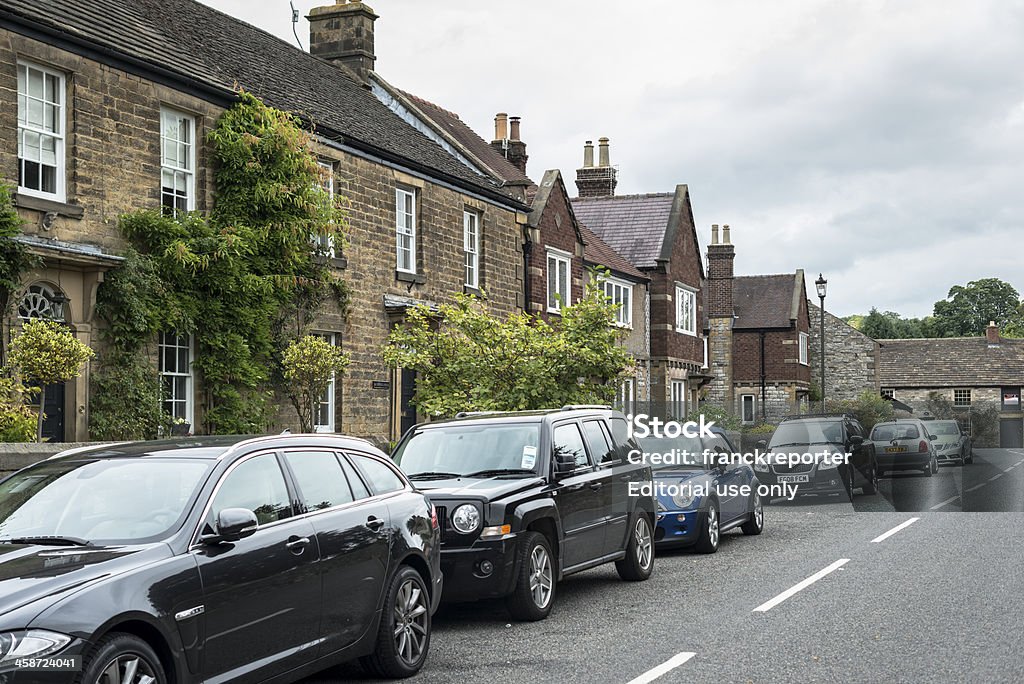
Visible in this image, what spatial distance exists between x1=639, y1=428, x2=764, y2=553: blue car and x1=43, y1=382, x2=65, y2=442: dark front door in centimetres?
817

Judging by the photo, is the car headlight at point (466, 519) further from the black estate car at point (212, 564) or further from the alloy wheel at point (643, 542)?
the alloy wheel at point (643, 542)

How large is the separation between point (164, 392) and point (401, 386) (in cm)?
772

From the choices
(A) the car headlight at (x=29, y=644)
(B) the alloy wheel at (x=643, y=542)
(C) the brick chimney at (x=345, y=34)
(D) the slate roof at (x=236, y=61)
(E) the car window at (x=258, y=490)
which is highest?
(C) the brick chimney at (x=345, y=34)

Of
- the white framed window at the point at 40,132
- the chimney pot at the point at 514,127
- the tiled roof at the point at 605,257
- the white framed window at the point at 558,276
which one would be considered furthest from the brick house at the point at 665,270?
the white framed window at the point at 40,132

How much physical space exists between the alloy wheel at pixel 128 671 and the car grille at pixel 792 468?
1881cm

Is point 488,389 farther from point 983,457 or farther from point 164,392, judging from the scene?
point 983,457

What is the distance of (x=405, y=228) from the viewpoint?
25.8m

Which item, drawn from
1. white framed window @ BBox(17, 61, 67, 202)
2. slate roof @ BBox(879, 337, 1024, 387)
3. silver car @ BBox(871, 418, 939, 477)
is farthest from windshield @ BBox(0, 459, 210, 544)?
slate roof @ BBox(879, 337, 1024, 387)

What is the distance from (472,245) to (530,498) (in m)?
18.6

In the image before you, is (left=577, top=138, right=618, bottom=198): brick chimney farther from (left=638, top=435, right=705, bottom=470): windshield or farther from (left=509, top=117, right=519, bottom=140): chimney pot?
(left=638, top=435, right=705, bottom=470): windshield

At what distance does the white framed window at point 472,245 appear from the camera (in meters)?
28.3

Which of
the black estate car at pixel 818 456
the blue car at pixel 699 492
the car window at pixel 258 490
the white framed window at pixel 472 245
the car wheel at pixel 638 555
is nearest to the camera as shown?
the car window at pixel 258 490

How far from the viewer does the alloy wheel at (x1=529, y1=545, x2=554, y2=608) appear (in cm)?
1043

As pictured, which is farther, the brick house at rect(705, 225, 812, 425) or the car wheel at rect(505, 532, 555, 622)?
the brick house at rect(705, 225, 812, 425)
